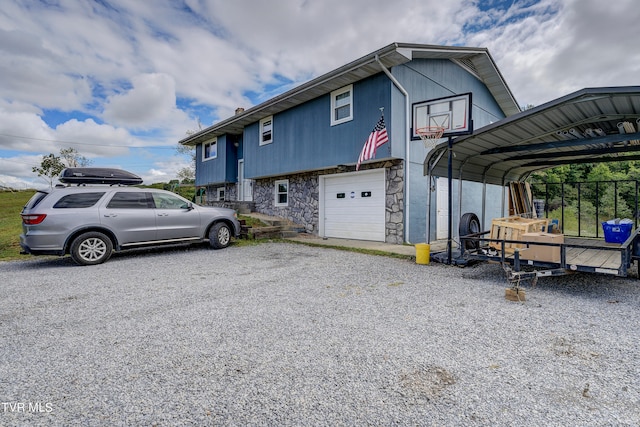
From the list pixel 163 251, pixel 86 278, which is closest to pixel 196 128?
pixel 163 251

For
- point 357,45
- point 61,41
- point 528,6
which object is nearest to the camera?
point 61,41

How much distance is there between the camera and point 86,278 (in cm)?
573

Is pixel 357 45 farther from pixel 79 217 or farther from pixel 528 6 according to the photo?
pixel 79 217

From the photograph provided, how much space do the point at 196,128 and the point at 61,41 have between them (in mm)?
20425

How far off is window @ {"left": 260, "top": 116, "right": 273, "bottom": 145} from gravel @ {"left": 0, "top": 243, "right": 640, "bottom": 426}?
31.9 ft

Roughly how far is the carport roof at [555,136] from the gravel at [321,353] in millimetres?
2786

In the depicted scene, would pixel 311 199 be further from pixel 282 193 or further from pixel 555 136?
pixel 555 136

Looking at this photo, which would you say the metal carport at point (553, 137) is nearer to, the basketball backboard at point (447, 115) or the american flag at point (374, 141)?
the basketball backboard at point (447, 115)

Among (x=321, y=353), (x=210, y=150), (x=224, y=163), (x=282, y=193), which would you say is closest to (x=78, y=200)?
(x=321, y=353)

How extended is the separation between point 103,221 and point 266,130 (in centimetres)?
860

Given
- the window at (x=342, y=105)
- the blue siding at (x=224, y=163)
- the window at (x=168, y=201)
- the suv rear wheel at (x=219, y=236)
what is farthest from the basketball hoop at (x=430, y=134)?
the blue siding at (x=224, y=163)

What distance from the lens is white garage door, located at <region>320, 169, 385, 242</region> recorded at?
10.3 metres

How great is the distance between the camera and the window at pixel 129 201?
288 inches

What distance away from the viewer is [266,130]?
14.1m
